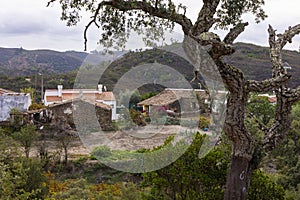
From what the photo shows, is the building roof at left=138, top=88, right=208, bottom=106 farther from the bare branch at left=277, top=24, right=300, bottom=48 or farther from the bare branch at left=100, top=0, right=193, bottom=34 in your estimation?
the bare branch at left=100, top=0, right=193, bottom=34

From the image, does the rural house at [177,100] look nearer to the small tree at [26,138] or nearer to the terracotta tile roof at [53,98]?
→ the small tree at [26,138]

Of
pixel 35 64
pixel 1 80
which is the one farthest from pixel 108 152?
pixel 35 64

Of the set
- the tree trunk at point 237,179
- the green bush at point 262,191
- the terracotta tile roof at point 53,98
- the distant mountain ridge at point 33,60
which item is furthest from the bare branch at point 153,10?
the distant mountain ridge at point 33,60

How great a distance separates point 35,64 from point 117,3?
5755cm

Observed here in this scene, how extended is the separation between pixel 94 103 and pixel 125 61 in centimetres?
326

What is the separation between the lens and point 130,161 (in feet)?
25.3

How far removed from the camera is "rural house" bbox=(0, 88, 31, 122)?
19375mm

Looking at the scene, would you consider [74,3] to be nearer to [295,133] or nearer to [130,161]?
[130,161]

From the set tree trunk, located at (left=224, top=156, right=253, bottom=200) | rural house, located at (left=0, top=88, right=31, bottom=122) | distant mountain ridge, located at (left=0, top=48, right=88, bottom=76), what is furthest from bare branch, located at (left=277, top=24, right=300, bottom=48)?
distant mountain ridge, located at (left=0, top=48, right=88, bottom=76)

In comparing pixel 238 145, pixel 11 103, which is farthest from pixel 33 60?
pixel 238 145

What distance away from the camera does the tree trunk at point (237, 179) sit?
188 inches

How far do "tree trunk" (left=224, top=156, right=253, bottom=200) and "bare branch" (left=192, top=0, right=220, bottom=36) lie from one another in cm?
167

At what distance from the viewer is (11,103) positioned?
1989 centimetres

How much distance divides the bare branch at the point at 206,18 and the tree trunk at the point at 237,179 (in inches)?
65.9
